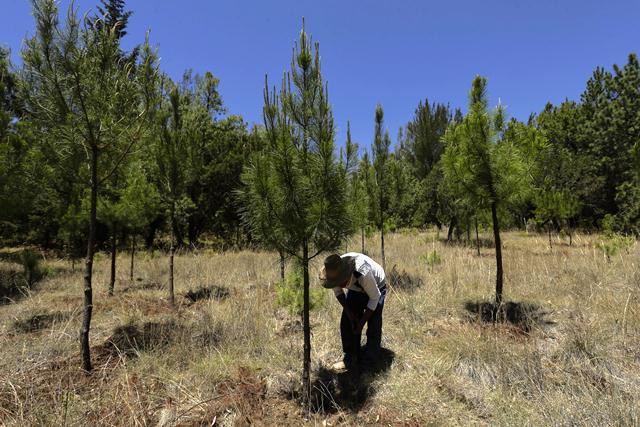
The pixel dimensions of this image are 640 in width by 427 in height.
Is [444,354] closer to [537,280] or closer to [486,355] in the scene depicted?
[486,355]

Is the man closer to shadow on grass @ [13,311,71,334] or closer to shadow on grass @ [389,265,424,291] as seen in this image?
shadow on grass @ [389,265,424,291]

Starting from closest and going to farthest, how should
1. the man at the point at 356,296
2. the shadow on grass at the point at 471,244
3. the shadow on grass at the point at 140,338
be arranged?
the man at the point at 356,296 → the shadow on grass at the point at 140,338 → the shadow on grass at the point at 471,244

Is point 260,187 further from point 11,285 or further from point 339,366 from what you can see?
point 11,285

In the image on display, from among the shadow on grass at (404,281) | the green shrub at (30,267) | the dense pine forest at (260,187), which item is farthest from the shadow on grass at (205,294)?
the green shrub at (30,267)

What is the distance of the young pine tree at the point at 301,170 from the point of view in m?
3.53

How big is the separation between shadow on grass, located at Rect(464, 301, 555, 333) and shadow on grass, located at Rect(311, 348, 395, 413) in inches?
86.8

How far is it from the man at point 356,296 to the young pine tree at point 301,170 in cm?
51

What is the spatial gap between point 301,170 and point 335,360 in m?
2.72

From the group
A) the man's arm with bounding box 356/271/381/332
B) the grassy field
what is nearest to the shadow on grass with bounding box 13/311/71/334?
the grassy field

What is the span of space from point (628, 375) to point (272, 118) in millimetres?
4764

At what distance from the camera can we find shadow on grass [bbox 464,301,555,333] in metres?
5.57

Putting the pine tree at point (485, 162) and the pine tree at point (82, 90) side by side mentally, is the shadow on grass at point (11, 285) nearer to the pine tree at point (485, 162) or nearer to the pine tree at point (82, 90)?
the pine tree at point (82, 90)

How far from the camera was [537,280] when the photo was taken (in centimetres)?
771

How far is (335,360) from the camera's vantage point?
4.74 m
